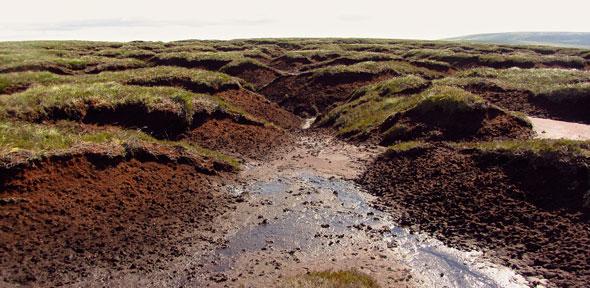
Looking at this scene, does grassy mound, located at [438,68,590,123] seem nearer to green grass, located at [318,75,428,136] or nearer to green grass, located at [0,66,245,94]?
green grass, located at [318,75,428,136]

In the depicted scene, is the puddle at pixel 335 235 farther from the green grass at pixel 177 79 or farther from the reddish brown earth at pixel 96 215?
the green grass at pixel 177 79

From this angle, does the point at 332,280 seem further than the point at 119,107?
No

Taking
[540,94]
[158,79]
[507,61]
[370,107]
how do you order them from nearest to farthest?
1. [540,94]
2. [370,107]
3. [158,79]
4. [507,61]

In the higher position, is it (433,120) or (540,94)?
(540,94)

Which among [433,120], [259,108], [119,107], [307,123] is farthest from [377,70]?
[119,107]

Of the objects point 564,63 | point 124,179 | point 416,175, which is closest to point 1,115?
point 124,179

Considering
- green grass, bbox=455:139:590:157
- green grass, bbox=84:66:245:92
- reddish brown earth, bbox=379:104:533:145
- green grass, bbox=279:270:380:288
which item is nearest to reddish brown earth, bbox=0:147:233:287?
green grass, bbox=279:270:380:288

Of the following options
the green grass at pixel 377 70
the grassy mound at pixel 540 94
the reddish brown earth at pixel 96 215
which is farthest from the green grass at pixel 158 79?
the grassy mound at pixel 540 94

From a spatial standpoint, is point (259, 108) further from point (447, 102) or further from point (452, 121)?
point (452, 121)
